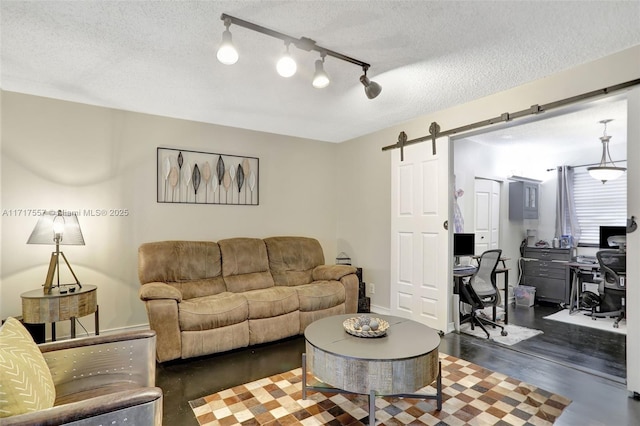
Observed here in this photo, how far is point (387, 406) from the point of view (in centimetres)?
219

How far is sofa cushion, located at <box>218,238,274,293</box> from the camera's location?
3.76 m

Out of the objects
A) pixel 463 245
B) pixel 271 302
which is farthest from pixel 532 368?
pixel 271 302

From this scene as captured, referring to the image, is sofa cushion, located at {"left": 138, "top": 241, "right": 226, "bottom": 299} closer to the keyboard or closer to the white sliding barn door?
the white sliding barn door

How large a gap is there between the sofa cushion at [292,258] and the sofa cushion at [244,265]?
12 centimetres

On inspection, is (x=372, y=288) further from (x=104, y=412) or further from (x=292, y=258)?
(x=104, y=412)

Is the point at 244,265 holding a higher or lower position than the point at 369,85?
lower

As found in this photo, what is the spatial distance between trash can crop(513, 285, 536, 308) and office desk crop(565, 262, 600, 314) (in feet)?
1.50

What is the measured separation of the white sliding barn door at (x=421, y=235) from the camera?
11.8 feet

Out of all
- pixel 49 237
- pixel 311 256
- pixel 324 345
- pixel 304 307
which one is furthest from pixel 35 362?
pixel 311 256

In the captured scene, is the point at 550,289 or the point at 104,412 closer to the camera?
the point at 104,412

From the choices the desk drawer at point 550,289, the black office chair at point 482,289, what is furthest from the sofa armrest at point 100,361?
the desk drawer at point 550,289

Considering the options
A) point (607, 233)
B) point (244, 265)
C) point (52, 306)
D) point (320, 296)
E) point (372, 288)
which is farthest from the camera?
point (607, 233)

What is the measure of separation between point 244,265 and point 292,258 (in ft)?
2.13

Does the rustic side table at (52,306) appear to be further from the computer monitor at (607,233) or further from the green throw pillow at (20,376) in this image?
the computer monitor at (607,233)
